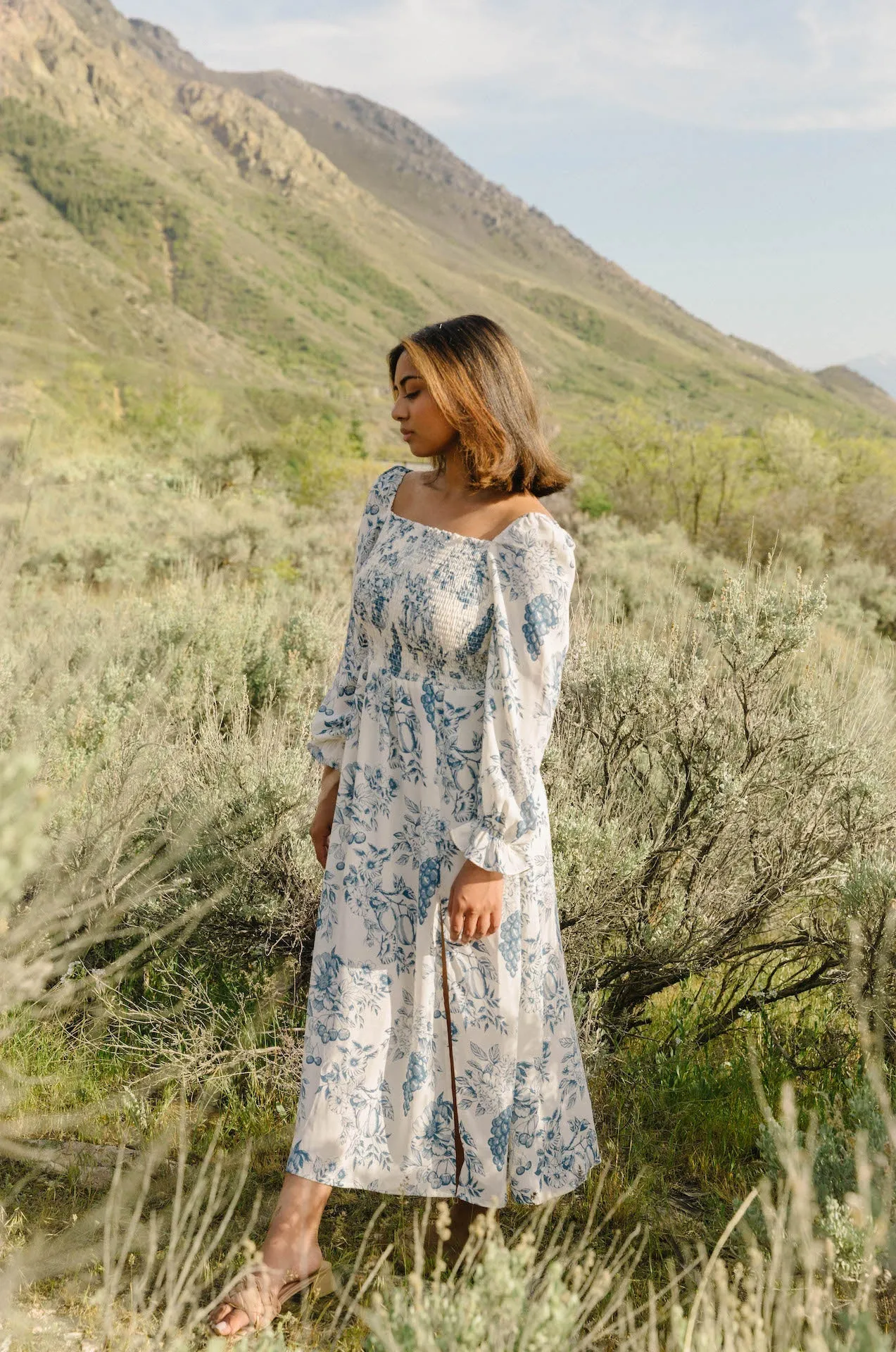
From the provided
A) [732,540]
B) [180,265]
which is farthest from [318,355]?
→ [732,540]

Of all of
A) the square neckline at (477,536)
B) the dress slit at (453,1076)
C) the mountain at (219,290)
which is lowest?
the dress slit at (453,1076)

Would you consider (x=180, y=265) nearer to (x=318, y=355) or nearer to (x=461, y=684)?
(x=318, y=355)

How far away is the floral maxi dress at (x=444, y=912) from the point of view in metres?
2.04

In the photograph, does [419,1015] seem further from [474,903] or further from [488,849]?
[488,849]

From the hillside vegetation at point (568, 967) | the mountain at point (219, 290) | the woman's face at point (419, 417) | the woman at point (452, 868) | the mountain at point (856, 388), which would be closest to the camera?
the hillside vegetation at point (568, 967)

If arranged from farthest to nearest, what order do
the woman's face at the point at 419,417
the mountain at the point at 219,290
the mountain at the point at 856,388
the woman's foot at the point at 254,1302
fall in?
the mountain at the point at 856,388
the mountain at the point at 219,290
the woman's face at the point at 419,417
the woman's foot at the point at 254,1302

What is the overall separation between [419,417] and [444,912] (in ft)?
3.72

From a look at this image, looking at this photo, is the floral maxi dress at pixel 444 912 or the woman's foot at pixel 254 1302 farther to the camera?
the floral maxi dress at pixel 444 912

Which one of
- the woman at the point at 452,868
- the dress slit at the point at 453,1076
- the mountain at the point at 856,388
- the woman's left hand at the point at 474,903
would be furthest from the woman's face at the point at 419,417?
the mountain at the point at 856,388

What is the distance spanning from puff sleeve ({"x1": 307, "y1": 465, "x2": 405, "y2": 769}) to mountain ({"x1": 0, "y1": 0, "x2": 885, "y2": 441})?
60.4ft

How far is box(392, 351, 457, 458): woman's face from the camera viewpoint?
7.02 ft

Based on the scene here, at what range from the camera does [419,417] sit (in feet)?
7.06

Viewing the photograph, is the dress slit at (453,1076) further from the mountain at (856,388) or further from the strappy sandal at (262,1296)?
the mountain at (856,388)

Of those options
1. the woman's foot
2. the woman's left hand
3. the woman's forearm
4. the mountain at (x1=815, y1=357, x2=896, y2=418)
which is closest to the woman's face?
the woman's forearm
